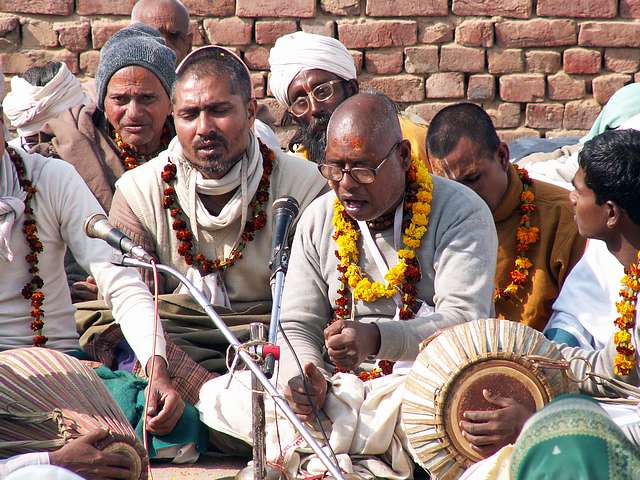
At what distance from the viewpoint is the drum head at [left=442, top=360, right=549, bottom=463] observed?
14.4 feet

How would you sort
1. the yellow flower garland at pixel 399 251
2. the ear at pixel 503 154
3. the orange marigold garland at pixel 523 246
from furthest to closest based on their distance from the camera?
the ear at pixel 503 154 < the orange marigold garland at pixel 523 246 < the yellow flower garland at pixel 399 251

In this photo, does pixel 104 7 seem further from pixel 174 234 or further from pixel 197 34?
pixel 174 234

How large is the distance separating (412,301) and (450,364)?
77cm

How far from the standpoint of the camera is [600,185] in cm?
493

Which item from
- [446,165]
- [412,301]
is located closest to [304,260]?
[412,301]

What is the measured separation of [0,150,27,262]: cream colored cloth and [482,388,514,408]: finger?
2250 millimetres

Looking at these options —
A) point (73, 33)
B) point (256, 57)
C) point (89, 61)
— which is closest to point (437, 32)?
point (256, 57)

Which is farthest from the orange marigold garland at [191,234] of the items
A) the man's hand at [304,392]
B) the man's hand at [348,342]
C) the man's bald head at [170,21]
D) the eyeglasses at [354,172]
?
the man's bald head at [170,21]

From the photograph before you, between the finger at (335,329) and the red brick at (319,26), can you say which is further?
the red brick at (319,26)

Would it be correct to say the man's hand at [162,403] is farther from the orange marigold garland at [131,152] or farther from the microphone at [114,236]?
the orange marigold garland at [131,152]

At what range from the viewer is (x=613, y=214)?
4914mm

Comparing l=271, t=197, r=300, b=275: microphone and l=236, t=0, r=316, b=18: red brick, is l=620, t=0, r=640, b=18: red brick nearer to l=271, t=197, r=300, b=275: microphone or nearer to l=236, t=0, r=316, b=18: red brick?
l=236, t=0, r=316, b=18: red brick

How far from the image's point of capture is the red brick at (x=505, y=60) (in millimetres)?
9242

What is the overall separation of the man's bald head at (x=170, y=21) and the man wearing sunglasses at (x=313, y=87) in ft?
2.56
